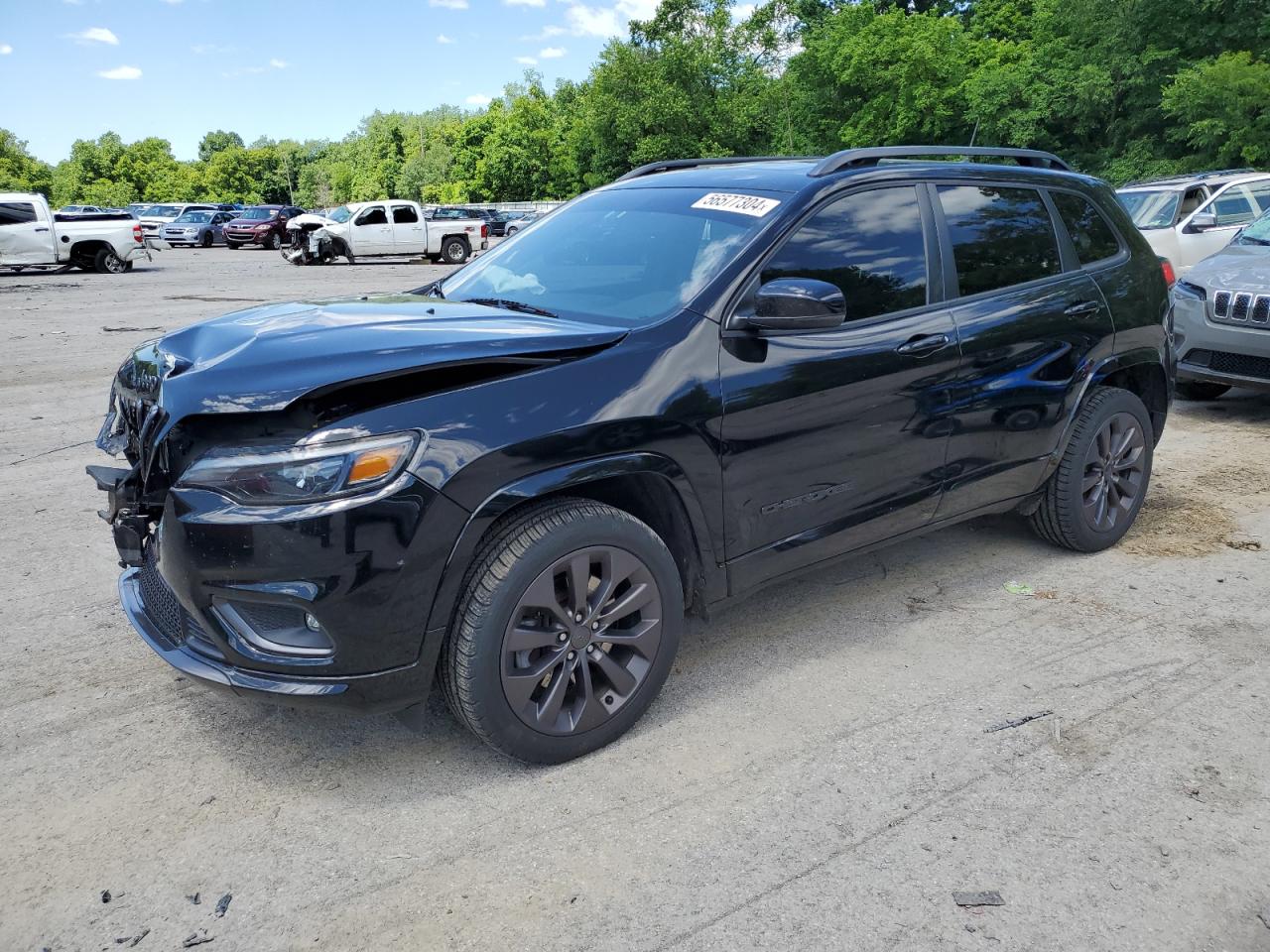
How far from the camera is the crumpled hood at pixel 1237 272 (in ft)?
24.5

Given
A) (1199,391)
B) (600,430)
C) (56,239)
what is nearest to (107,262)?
(56,239)

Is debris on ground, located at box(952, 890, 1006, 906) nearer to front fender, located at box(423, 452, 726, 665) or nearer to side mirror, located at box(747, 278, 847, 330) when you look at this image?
front fender, located at box(423, 452, 726, 665)

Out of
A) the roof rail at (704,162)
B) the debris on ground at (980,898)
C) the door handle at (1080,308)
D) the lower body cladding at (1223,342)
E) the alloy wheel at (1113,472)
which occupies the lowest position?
the debris on ground at (980,898)

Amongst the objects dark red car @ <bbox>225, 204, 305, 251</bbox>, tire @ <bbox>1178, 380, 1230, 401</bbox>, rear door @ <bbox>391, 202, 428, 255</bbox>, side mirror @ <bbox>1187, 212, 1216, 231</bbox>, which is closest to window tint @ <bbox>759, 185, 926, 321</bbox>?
tire @ <bbox>1178, 380, 1230, 401</bbox>

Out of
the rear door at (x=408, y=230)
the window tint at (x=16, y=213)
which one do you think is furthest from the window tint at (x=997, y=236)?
the rear door at (x=408, y=230)

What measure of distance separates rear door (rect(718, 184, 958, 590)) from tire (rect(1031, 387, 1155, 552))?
1.01 meters

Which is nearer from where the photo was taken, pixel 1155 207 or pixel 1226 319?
pixel 1226 319

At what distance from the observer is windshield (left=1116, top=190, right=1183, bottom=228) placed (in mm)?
13938

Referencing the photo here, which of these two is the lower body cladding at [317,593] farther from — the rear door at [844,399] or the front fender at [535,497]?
the rear door at [844,399]

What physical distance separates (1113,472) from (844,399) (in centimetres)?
203

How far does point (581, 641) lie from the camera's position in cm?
305

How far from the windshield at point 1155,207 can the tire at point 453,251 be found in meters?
20.9

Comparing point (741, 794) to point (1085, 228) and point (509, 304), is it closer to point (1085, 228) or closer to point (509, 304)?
point (509, 304)

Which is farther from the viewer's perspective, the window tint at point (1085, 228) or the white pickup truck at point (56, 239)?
the white pickup truck at point (56, 239)
